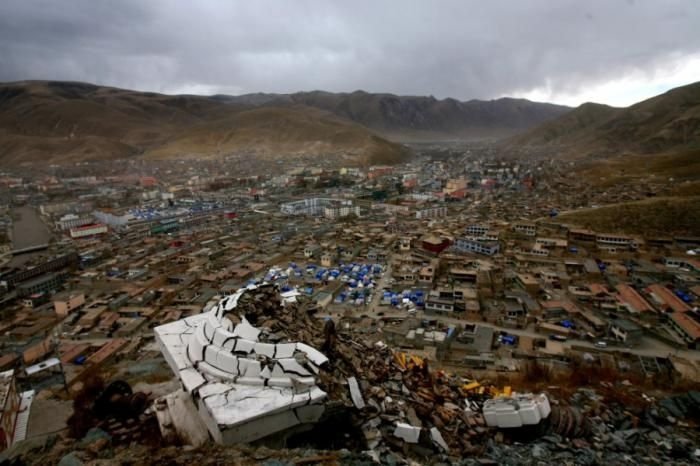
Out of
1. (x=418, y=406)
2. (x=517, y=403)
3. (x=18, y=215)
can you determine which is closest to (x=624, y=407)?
(x=517, y=403)

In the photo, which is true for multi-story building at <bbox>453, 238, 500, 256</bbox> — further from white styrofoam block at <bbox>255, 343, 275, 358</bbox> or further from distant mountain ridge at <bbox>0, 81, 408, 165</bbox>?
distant mountain ridge at <bbox>0, 81, 408, 165</bbox>

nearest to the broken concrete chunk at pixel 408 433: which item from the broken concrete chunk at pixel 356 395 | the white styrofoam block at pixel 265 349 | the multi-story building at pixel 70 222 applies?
the broken concrete chunk at pixel 356 395

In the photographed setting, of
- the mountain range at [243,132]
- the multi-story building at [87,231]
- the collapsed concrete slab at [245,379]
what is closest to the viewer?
the collapsed concrete slab at [245,379]

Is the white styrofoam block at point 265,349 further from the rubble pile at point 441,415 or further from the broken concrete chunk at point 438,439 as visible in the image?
the broken concrete chunk at point 438,439

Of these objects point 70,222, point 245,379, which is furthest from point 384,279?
point 70,222

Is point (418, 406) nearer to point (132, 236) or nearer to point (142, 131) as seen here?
point (132, 236)

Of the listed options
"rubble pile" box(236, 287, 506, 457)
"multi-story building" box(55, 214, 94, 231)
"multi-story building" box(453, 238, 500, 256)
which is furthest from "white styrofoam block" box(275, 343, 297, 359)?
"multi-story building" box(55, 214, 94, 231)
